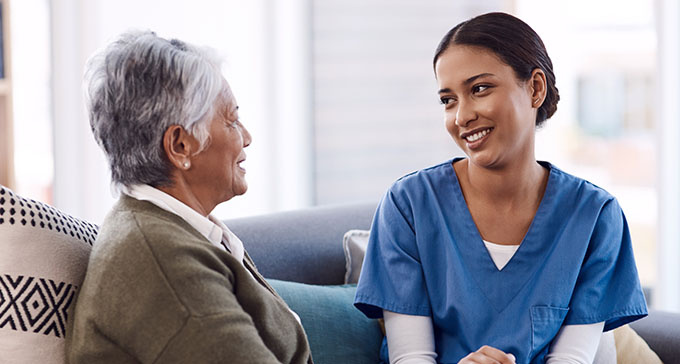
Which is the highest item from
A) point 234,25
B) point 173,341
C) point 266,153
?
point 234,25

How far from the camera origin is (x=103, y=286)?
109 centimetres

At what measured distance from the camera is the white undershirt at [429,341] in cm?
152

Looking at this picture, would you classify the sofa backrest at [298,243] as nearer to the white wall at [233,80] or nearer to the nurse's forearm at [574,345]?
the nurse's forearm at [574,345]

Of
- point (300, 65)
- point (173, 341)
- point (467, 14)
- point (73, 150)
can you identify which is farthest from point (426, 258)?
point (300, 65)

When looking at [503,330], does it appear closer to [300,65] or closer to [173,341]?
[173,341]

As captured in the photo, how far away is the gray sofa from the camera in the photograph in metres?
1.85

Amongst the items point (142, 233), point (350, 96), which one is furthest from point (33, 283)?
point (350, 96)

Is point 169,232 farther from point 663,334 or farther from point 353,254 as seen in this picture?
point 663,334

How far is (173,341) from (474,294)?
69cm

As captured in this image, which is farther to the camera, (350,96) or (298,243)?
(350,96)

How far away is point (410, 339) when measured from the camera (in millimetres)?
1538

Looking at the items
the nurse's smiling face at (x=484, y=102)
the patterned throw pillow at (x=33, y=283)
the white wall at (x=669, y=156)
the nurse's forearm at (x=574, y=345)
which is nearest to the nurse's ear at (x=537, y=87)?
the nurse's smiling face at (x=484, y=102)

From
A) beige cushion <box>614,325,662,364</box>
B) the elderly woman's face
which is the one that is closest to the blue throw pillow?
the elderly woman's face

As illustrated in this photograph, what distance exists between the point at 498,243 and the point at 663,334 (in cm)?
57
